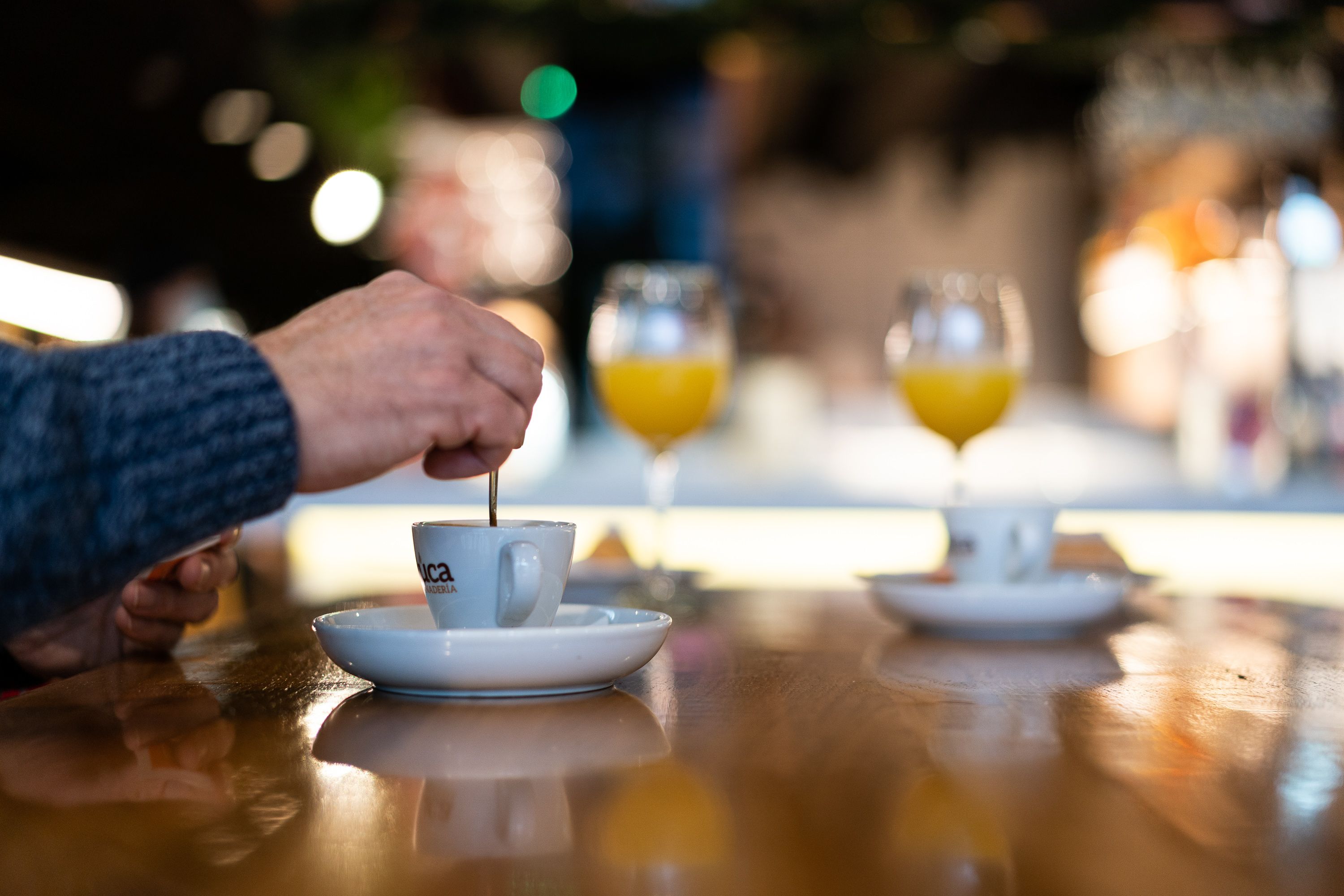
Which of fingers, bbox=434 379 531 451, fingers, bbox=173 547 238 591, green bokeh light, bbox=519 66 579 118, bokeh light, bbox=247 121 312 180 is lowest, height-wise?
fingers, bbox=173 547 238 591

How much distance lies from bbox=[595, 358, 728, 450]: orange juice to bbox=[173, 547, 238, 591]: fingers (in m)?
0.61

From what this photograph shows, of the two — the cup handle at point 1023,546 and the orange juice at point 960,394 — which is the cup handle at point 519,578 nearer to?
the cup handle at point 1023,546

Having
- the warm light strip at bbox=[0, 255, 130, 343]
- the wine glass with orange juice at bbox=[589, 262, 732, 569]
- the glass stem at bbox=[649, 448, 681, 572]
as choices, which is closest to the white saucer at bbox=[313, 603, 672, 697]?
the glass stem at bbox=[649, 448, 681, 572]

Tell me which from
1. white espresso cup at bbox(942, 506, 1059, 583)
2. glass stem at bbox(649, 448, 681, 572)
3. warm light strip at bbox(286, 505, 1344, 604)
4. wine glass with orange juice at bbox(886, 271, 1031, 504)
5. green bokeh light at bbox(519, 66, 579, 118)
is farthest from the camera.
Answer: green bokeh light at bbox(519, 66, 579, 118)

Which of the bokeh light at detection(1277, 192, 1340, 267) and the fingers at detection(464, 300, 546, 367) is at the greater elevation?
the bokeh light at detection(1277, 192, 1340, 267)

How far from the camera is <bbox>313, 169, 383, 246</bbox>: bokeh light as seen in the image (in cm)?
311

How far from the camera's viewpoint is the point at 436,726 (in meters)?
0.54

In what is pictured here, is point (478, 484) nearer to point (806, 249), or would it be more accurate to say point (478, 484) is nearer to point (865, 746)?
point (806, 249)

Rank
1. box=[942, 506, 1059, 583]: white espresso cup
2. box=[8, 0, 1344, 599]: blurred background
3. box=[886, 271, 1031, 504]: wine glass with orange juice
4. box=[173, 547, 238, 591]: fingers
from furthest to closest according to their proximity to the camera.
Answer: box=[8, 0, 1344, 599]: blurred background
box=[886, 271, 1031, 504]: wine glass with orange juice
box=[942, 506, 1059, 583]: white espresso cup
box=[173, 547, 238, 591]: fingers

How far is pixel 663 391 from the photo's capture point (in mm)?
1349

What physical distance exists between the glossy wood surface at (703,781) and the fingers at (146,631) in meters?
0.02

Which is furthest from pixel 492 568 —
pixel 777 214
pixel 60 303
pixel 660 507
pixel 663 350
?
pixel 777 214

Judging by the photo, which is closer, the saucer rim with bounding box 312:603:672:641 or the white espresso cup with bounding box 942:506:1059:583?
the saucer rim with bounding box 312:603:672:641

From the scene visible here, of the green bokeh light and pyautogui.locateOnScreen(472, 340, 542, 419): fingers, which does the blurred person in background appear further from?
the green bokeh light
